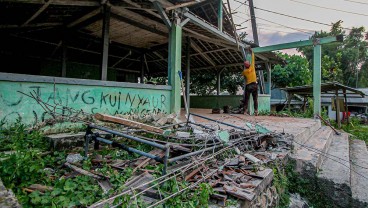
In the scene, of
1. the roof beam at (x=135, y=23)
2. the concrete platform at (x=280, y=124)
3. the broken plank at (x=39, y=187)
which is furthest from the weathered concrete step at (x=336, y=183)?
the roof beam at (x=135, y=23)

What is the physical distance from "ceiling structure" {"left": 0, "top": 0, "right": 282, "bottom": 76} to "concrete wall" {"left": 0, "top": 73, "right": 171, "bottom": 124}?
246 cm

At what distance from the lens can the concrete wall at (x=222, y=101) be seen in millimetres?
11922

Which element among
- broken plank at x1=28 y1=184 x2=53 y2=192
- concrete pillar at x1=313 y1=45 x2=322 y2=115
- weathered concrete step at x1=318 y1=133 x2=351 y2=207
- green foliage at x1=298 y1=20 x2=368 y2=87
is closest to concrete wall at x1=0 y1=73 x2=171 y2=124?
broken plank at x1=28 y1=184 x2=53 y2=192

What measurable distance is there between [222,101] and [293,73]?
954 centimetres

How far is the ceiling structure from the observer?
5914 millimetres

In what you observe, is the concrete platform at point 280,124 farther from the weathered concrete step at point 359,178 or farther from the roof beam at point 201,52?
the roof beam at point 201,52

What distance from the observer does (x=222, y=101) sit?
42.9 ft

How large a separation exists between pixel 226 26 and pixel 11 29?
943 cm

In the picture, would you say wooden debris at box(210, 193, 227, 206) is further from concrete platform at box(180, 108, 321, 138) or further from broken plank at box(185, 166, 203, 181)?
concrete platform at box(180, 108, 321, 138)

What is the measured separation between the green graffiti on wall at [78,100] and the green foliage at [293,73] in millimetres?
15991

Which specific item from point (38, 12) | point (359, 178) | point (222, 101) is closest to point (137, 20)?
point (38, 12)

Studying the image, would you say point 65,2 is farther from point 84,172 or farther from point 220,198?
point 220,198

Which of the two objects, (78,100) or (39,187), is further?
(78,100)

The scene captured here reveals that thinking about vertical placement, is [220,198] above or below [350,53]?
below
